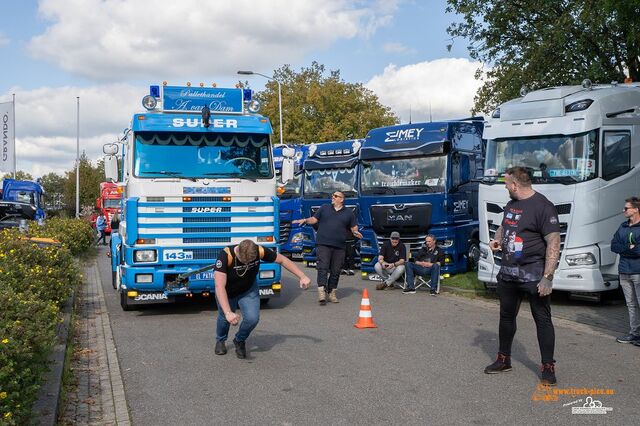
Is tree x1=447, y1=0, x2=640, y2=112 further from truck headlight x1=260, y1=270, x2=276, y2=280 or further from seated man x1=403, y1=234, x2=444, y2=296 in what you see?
truck headlight x1=260, y1=270, x2=276, y2=280

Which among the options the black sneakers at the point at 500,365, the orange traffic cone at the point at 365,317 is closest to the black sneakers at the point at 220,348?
the orange traffic cone at the point at 365,317

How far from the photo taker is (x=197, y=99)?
1193 centimetres

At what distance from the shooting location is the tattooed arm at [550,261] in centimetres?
657

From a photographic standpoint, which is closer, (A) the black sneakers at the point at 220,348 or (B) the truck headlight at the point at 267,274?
(A) the black sneakers at the point at 220,348

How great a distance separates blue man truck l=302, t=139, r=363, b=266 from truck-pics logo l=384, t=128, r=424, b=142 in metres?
1.83

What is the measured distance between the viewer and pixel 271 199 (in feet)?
38.0

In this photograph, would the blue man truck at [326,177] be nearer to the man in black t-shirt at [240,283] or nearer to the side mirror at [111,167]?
the side mirror at [111,167]

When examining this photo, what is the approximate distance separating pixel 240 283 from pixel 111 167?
4673mm

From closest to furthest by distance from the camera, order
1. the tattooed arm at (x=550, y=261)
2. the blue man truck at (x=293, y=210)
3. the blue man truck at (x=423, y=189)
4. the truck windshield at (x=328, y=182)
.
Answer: the tattooed arm at (x=550, y=261) → the blue man truck at (x=423, y=189) → the truck windshield at (x=328, y=182) → the blue man truck at (x=293, y=210)

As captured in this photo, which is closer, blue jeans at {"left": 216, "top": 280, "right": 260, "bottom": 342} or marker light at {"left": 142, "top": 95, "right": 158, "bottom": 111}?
blue jeans at {"left": 216, "top": 280, "right": 260, "bottom": 342}

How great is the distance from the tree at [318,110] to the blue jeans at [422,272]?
33755 millimetres

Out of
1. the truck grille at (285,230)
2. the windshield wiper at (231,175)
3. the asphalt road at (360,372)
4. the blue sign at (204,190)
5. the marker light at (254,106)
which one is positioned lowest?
the asphalt road at (360,372)

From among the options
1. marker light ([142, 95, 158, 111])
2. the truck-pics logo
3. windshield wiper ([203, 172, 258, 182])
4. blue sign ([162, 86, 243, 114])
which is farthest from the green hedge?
the truck-pics logo

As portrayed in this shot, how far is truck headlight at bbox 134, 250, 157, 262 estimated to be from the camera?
1093 cm
